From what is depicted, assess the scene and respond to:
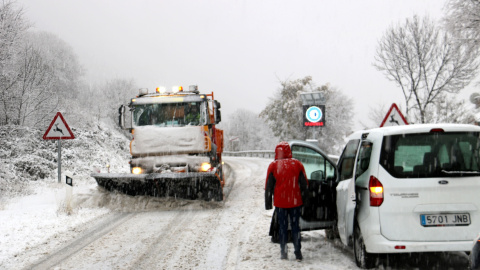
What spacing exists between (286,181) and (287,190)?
0.12 m

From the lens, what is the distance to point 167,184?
10.2m

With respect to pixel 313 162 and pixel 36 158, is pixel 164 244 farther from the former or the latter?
pixel 36 158

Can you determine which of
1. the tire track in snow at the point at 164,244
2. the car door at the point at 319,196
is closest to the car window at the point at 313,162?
the car door at the point at 319,196

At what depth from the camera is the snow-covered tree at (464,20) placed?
1848 cm

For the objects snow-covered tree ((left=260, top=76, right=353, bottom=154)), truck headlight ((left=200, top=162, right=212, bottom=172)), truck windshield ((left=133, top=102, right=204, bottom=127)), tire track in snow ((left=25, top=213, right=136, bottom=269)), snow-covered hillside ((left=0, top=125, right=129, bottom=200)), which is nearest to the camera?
tire track in snow ((left=25, top=213, right=136, bottom=269))

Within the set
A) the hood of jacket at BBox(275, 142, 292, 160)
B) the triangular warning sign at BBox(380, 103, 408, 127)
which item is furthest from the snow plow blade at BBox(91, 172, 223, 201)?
the triangular warning sign at BBox(380, 103, 408, 127)

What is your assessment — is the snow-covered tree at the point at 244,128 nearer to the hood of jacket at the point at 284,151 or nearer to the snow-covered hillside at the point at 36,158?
the snow-covered hillside at the point at 36,158

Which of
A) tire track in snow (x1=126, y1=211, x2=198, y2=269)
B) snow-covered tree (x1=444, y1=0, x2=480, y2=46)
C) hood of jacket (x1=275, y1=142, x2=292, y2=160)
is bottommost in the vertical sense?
tire track in snow (x1=126, y1=211, x2=198, y2=269)

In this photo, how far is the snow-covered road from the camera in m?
5.78

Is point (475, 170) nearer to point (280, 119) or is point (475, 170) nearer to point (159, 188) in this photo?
point (159, 188)

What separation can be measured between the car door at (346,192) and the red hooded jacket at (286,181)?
0.53 metres

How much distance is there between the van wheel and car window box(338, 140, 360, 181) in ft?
2.65

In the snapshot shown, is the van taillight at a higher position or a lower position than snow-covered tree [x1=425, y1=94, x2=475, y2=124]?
lower

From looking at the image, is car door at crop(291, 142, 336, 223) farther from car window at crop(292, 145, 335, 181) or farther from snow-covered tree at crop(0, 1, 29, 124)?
snow-covered tree at crop(0, 1, 29, 124)
